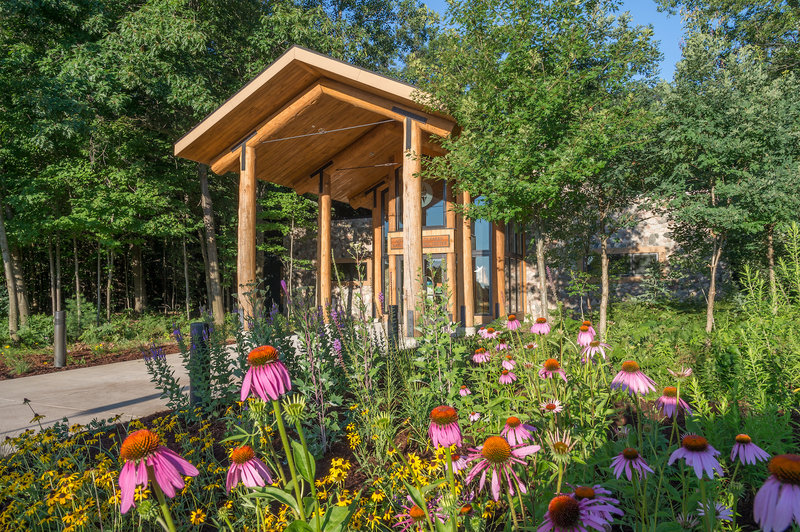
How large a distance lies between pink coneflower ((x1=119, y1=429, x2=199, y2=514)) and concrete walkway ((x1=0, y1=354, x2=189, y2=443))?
9.85ft

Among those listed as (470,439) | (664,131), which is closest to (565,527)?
(470,439)

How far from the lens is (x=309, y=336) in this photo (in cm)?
294

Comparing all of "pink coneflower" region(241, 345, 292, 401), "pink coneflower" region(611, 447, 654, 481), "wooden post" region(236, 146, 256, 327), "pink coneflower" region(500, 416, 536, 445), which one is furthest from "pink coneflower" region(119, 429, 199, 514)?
"wooden post" region(236, 146, 256, 327)

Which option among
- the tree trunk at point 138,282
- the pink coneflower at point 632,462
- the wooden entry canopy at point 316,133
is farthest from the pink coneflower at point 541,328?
the tree trunk at point 138,282

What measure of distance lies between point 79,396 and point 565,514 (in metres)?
5.71

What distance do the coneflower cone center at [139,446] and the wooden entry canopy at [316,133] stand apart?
18.9 ft

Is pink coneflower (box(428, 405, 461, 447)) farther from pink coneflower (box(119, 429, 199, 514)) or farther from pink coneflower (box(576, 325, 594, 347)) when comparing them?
pink coneflower (box(576, 325, 594, 347))

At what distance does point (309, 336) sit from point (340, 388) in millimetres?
907

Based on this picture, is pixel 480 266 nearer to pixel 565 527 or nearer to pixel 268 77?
pixel 268 77

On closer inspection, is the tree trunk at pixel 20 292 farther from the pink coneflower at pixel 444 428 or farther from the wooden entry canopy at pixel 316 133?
the pink coneflower at pixel 444 428

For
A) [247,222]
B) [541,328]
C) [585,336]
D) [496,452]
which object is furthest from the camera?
A: [247,222]

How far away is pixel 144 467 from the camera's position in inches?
38.5

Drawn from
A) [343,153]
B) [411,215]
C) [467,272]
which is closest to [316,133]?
[343,153]

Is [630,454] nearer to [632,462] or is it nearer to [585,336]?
[632,462]
